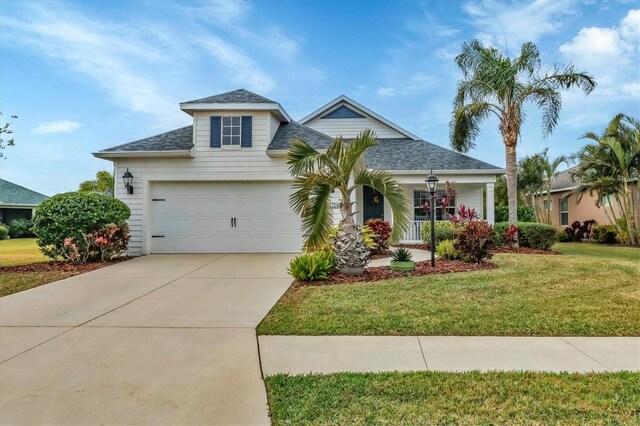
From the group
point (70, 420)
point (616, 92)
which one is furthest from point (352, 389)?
point (616, 92)

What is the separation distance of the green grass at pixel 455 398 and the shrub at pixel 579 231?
59.8ft

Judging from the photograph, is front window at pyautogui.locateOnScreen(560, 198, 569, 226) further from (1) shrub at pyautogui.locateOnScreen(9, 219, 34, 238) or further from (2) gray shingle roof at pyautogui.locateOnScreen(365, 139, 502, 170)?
(1) shrub at pyautogui.locateOnScreen(9, 219, 34, 238)

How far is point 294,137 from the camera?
12.8 meters

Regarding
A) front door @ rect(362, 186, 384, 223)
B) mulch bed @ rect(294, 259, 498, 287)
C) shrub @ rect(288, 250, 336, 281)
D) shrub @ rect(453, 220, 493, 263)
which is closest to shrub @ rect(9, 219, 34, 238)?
front door @ rect(362, 186, 384, 223)

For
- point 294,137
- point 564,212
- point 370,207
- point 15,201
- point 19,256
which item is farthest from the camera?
point 15,201

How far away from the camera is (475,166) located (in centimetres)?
1439

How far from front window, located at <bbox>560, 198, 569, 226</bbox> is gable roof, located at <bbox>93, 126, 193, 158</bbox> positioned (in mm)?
20329

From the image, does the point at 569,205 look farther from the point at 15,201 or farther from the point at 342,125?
the point at 15,201

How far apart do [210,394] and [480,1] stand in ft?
43.3

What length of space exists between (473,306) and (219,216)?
28.3 feet

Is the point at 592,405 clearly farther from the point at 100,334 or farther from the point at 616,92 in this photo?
the point at 616,92

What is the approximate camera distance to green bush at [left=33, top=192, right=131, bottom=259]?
384 inches

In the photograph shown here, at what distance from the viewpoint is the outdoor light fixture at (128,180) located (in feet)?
38.5

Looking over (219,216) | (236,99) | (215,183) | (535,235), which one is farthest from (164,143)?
(535,235)
